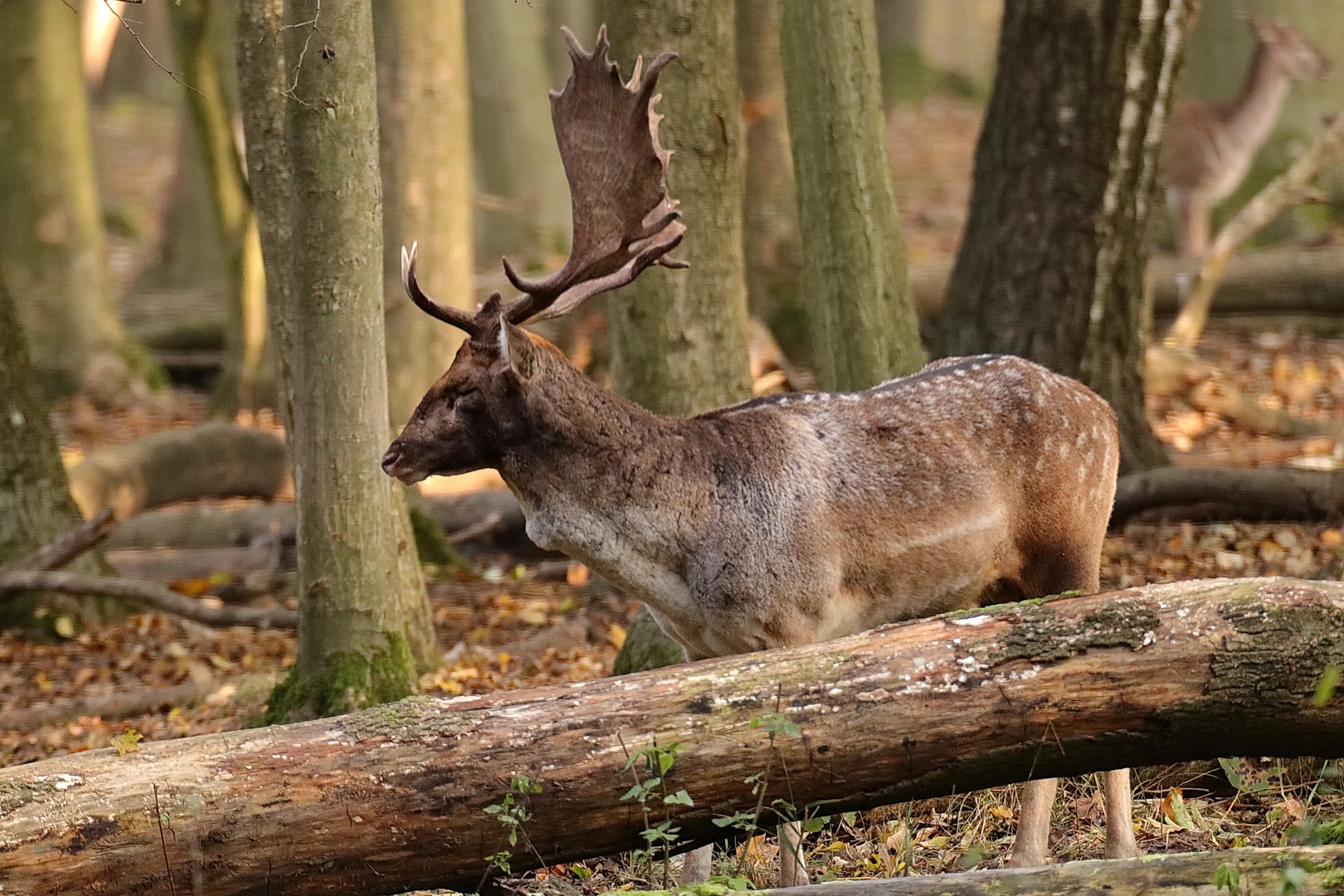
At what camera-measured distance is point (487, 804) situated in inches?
184

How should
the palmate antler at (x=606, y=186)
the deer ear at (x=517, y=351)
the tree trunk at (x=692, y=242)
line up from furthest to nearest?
the tree trunk at (x=692, y=242), the palmate antler at (x=606, y=186), the deer ear at (x=517, y=351)

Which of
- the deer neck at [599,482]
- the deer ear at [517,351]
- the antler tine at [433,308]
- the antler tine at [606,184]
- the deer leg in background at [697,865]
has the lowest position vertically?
the deer leg in background at [697,865]

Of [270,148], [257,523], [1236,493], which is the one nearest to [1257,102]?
[1236,493]

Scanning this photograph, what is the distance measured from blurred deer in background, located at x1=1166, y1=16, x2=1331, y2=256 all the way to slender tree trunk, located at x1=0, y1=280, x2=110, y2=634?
36.7 ft

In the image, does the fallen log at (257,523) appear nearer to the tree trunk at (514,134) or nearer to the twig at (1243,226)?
the twig at (1243,226)

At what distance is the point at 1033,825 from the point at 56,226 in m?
14.1

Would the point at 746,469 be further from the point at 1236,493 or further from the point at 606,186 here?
the point at 1236,493

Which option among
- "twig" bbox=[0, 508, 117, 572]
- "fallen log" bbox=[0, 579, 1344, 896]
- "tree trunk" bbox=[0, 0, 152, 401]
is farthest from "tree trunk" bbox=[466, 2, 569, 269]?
"fallen log" bbox=[0, 579, 1344, 896]

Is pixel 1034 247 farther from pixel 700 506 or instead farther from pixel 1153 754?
pixel 1153 754

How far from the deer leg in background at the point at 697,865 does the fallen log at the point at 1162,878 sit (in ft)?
4.84

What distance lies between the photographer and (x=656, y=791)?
470 centimetres

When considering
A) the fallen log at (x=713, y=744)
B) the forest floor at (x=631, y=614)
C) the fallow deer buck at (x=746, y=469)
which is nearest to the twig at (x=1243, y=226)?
the forest floor at (x=631, y=614)

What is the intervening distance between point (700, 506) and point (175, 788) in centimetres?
222

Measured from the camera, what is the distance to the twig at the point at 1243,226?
518 inches
